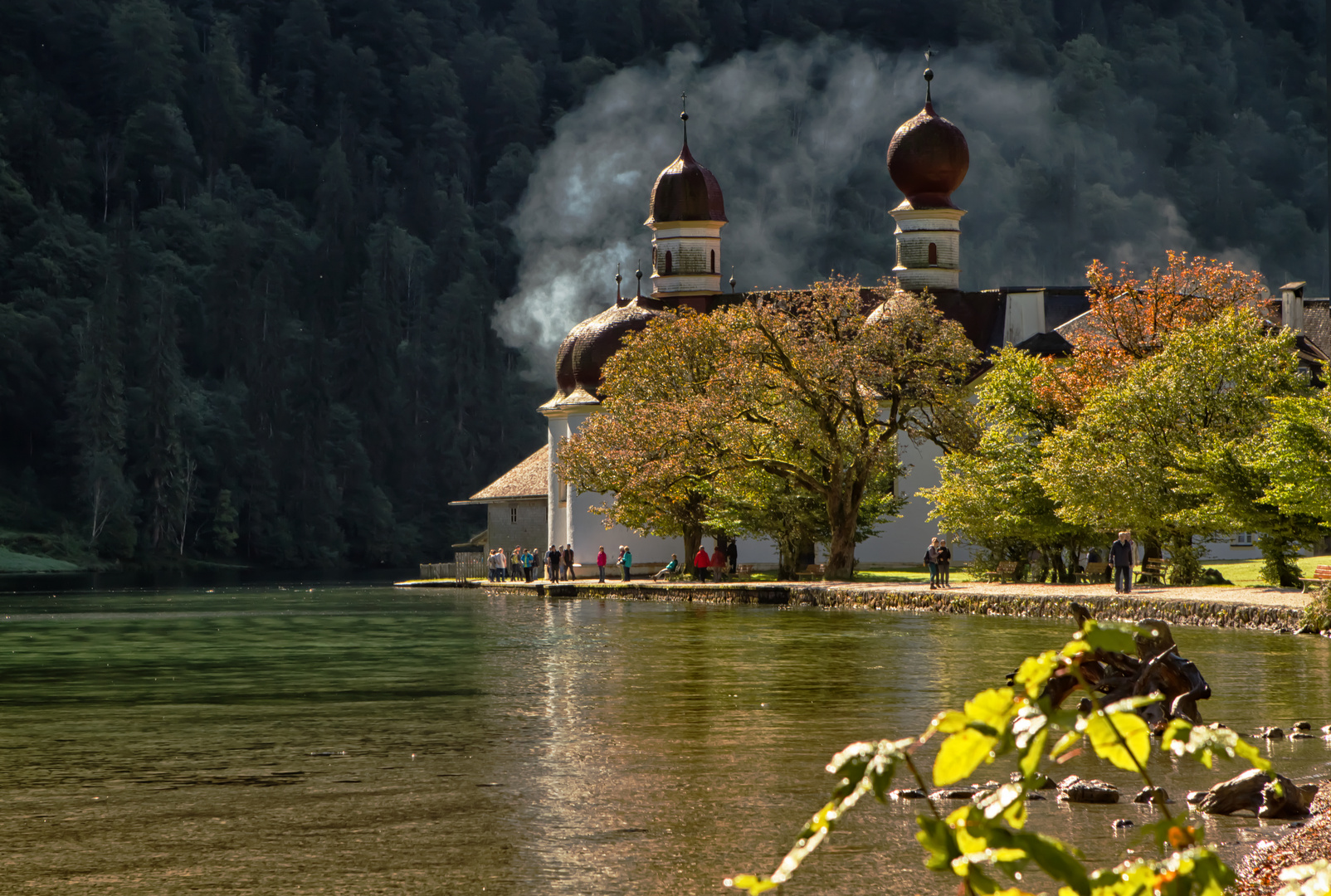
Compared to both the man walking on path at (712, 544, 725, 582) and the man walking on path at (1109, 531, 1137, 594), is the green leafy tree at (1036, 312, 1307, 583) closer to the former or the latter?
the man walking on path at (1109, 531, 1137, 594)

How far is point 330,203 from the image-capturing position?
4761 inches

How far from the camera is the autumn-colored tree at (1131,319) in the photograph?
40.5 m

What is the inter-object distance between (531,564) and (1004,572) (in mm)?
20918

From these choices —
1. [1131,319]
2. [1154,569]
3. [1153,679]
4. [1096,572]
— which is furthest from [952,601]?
[1153,679]

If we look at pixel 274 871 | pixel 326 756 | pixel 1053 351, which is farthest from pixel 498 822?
pixel 1053 351

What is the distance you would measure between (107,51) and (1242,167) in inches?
2835

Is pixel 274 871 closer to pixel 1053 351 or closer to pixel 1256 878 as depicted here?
pixel 1256 878

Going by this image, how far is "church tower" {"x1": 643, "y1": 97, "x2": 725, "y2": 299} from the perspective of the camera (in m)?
66.7

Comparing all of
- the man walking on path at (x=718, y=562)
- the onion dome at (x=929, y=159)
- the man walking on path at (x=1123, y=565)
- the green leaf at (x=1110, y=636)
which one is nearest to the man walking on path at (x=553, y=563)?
the man walking on path at (x=718, y=562)

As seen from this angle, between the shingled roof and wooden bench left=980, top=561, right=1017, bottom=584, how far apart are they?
27.4m

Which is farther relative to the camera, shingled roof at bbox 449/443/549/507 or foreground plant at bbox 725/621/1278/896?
shingled roof at bbox 449/443/549/507

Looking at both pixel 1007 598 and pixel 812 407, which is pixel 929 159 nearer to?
pixel 812 407

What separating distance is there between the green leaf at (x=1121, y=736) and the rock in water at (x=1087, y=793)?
7.77 metres

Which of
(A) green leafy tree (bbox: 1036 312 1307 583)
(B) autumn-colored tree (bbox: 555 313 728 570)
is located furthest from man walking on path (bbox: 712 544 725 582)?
(A) green leafy tree (bbox: 1036 312 1307 583)
